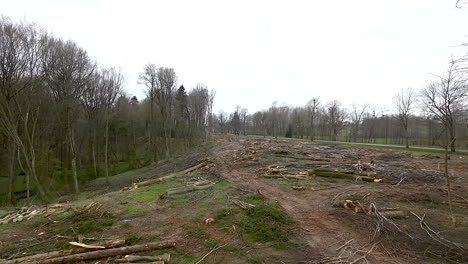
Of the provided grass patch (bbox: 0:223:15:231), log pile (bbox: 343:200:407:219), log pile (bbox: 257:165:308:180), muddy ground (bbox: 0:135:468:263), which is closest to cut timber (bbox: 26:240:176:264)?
muddy ground (bbox: 0:135:468:263)

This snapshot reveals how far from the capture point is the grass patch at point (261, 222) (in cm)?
612

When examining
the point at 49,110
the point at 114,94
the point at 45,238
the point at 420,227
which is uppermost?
the point at 114,94

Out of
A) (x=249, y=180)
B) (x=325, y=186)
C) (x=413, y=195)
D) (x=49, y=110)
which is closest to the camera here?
(x=413, y=195)

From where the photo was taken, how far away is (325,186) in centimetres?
1121

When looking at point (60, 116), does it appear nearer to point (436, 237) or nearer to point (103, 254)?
point (103, 254)

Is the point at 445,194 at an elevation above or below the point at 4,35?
below

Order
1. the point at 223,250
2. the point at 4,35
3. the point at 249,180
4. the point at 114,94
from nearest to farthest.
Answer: the point at 223,250, the point at 249,180, the point at 4,35, the point at 114,94

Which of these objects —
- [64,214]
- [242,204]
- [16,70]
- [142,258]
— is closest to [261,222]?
[242,204]

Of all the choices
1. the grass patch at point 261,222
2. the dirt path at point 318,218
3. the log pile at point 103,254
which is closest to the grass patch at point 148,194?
the dirt path at point 318,218

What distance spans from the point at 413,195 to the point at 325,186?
126 inches

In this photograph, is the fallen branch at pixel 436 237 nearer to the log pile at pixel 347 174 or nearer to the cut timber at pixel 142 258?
the log pile at pixel 347 174

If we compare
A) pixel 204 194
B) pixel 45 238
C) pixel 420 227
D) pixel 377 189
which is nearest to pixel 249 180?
pixel 204 194

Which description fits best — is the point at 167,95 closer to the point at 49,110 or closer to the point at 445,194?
the point at 49,110

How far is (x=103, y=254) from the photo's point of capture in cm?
538
